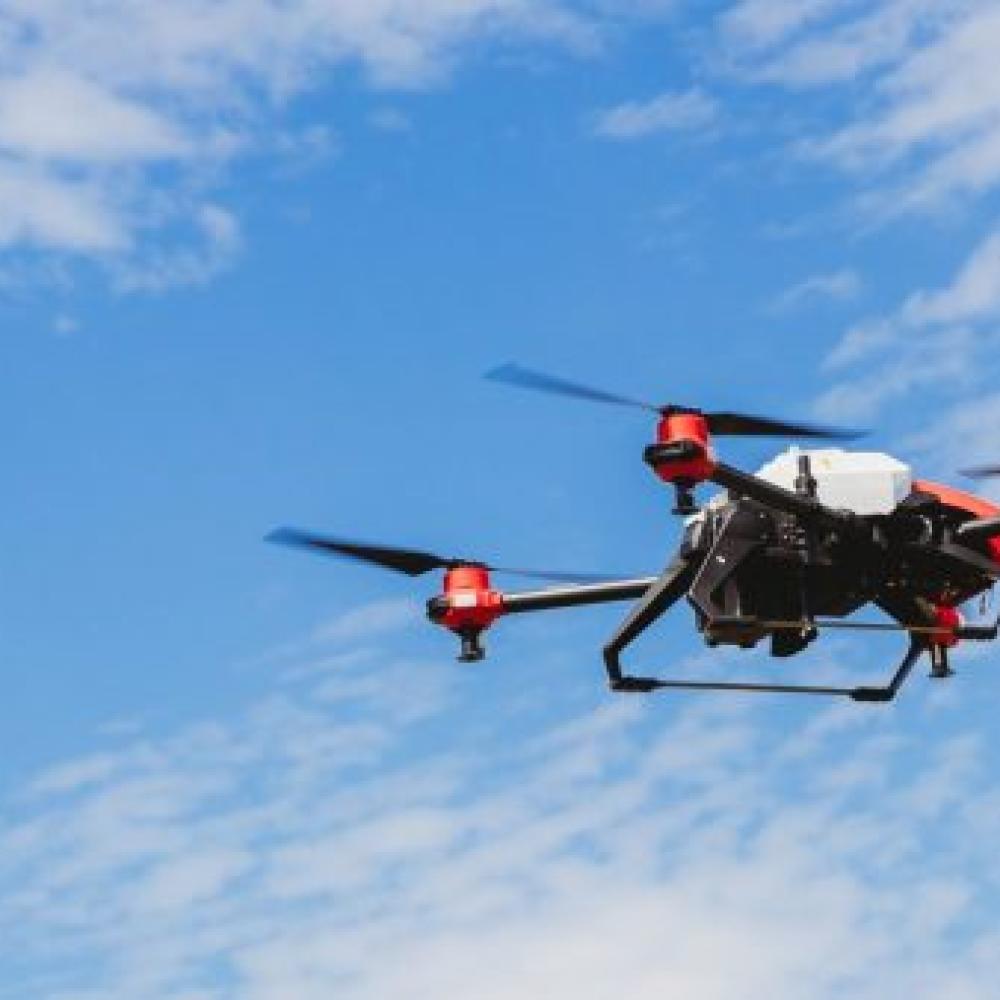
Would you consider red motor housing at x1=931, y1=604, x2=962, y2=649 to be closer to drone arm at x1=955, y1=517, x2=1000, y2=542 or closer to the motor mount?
drone arm at x1=955, y1=517, x2=1000, y2=542

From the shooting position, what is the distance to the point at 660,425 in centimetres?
4816

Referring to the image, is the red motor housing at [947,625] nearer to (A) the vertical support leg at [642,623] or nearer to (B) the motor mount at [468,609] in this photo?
(A) the vertical support leg at [642,623]

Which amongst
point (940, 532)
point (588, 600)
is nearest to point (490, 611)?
point (588, 600)

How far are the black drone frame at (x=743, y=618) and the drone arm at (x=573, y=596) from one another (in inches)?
0.8

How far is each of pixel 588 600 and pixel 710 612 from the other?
4.23 metres

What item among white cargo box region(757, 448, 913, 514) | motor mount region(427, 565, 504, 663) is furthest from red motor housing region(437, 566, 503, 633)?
white cargo box region(757, 448, 913, 514)

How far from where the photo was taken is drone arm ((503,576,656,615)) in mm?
54719

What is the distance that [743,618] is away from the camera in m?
51.7

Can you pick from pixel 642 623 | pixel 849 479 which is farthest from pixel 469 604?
pixel 849 479

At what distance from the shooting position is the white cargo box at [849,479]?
171 feet

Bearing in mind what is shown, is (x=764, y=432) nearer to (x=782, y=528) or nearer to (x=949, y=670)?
(x=782, y=528)

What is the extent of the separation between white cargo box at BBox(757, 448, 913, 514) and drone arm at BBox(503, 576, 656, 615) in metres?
3.95

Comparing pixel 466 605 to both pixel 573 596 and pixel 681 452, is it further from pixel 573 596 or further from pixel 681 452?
pixel 681 452

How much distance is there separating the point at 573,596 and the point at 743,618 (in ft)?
15.3
